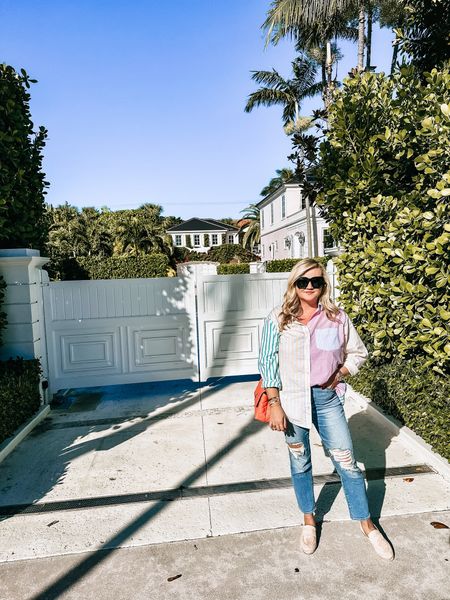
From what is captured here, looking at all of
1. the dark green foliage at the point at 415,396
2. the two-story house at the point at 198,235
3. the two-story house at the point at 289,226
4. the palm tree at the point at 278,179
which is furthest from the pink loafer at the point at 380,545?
the two-story house at the point at 198,235

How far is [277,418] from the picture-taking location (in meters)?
2.51

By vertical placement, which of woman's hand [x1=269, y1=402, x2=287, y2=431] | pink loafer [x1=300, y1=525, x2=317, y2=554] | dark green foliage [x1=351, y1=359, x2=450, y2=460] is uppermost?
woman's hand [x1=269, y1=402, x2=287, y2=431]

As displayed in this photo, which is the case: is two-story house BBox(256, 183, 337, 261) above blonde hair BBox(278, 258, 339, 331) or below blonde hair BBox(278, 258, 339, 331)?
above

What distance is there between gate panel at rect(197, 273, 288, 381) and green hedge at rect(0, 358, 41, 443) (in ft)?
7.71

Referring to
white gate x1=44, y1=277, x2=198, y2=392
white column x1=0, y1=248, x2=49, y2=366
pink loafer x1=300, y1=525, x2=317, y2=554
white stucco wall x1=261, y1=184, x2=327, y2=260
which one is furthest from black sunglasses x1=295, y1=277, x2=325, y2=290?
white stucco wall x1=261, y1=184, x2=327, y2=260

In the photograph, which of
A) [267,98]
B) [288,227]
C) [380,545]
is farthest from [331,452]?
[267,98]

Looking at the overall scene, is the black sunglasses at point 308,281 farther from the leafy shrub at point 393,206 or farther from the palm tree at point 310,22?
the palm tree at point 310,22

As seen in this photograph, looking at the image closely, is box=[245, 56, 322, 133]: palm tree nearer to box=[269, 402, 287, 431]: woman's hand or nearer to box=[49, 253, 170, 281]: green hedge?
box=[49, 253, 170, 281]: green hedge

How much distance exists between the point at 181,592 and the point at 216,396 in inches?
148

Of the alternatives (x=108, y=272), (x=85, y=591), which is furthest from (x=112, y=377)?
(x=108, y=272)

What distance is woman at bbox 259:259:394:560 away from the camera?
2.55 meters

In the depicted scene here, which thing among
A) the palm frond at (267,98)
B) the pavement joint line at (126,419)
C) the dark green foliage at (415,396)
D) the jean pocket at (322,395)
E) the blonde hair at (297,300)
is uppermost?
the palm frond at (267,98)

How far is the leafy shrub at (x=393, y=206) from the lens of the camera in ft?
11.8

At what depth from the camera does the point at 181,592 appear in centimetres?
231
